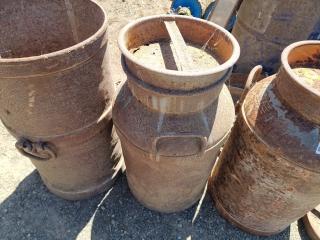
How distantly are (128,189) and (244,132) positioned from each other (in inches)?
59.0

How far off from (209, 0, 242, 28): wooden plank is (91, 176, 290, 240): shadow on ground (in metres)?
2.18

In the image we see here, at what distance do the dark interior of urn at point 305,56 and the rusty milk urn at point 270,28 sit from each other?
83 cm

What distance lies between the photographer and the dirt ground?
2.75 metres

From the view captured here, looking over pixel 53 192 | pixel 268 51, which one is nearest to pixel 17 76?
pixel 53 192

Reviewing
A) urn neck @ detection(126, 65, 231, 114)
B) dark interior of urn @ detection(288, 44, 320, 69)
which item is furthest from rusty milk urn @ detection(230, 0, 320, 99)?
urn neck @ detection(126, 65, 231, 114)

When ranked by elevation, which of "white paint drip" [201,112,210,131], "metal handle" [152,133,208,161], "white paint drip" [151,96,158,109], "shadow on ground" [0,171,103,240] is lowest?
"shadow on ground" [0,171,103,240]

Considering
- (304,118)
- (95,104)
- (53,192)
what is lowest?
(53,192)

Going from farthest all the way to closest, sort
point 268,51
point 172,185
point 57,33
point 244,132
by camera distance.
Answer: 1. point 268,51
2. point 57,33
3. point 172,185
4. point 244,132

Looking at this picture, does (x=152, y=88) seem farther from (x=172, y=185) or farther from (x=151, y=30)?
(x=172, y=185)

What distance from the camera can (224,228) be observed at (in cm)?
284

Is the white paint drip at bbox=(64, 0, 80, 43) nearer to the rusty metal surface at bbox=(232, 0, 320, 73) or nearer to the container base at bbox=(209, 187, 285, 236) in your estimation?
the rusty metal surface at bbox=(232, 0, 320, 73)

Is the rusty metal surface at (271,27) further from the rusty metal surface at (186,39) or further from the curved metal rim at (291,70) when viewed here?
the rusty metal surface at (186,39)

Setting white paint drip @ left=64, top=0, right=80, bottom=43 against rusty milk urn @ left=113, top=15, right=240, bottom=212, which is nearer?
rusty milk urn @ left=113, top=15, right=240, bottom=212

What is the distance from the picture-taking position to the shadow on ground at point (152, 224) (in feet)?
9.10
